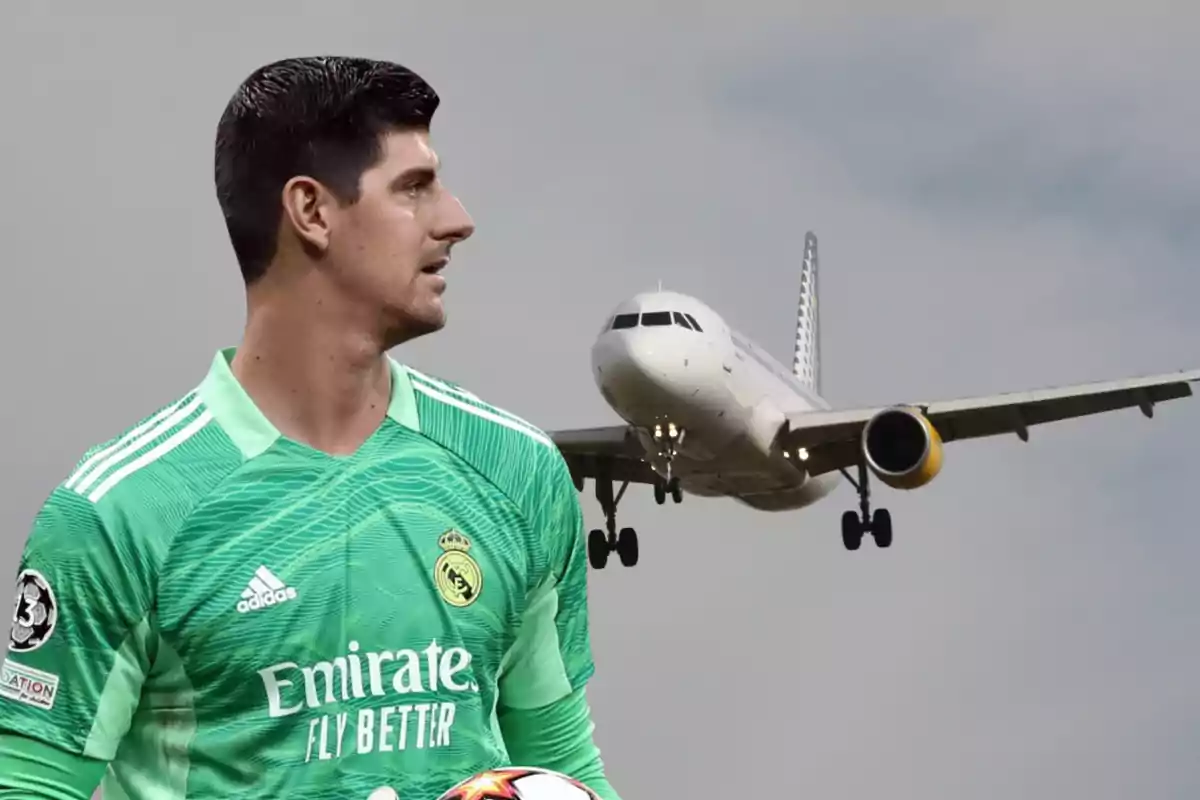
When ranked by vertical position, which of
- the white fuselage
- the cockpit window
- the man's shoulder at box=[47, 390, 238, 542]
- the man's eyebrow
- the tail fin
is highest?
the tail fin

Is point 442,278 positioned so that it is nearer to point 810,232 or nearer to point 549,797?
point 549,797

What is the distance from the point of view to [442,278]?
228 centimetres

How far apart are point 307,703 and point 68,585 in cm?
32

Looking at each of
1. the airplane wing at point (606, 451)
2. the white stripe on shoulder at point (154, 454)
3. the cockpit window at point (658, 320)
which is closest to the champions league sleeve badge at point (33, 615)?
the white stripe on shoulder at point (154, 454)

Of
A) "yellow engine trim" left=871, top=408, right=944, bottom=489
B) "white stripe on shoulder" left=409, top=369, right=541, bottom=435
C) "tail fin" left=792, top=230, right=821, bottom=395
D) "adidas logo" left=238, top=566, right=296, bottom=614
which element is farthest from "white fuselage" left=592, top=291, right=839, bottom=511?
"adidas logo" left=238, top=566, right=296, bottom=614

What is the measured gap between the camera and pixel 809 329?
2138 inches

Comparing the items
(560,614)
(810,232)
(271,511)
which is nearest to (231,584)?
(271,511)

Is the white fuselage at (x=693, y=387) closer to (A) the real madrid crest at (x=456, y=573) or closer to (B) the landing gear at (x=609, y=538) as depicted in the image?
(B) the landing gear at (x=609, y=538)

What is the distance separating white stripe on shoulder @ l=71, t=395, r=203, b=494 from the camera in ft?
7.28

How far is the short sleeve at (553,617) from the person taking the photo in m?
2.49

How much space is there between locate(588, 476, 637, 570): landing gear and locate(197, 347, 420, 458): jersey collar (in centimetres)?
3428

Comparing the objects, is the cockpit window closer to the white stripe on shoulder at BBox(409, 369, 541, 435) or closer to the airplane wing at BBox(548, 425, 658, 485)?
the airplane wing at BBox(548, 425, 658, 485)

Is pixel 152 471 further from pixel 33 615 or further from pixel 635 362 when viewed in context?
pixel 635 362

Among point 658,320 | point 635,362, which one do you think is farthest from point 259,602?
point 658,320
